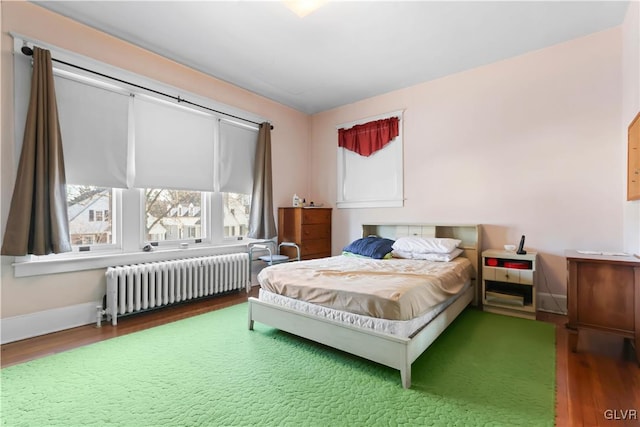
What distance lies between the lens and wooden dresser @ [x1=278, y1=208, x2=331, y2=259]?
4.52 metres

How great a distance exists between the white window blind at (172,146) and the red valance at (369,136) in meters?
2.12

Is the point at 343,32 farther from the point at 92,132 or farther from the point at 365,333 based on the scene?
the point at 365,333

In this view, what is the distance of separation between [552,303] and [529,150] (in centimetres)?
176

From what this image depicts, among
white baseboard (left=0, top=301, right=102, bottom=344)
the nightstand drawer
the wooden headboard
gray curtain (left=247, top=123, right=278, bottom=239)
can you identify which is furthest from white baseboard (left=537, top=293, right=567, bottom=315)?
white baseboard (left=0, top=301, right=102, bottom=344)

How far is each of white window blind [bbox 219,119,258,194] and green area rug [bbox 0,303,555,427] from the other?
2173mm

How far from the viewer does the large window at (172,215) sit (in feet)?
11.3

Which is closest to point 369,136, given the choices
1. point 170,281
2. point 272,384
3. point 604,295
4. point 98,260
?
point 604,295

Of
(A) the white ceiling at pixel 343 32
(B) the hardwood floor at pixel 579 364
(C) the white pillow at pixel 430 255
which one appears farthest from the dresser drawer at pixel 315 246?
(A) the white ceiling at pixel 343 32

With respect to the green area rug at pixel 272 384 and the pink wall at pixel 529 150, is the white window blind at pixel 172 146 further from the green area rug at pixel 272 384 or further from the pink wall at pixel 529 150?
the pink wall at pixel 529 150

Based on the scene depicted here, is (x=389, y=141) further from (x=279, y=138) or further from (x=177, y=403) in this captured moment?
(x=177, y=403)

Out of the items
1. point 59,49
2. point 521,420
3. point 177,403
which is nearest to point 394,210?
point 521,420

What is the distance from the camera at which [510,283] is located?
10.9ft

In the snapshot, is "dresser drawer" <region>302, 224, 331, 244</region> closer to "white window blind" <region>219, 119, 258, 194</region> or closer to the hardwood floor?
"white window blind" <region>219, 119, 258, 194</region>

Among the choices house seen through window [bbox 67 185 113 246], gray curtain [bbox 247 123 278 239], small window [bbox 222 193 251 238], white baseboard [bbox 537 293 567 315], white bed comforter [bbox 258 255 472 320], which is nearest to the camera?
white bed comforter [bbox 258 255 472 320]
